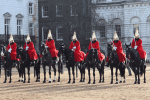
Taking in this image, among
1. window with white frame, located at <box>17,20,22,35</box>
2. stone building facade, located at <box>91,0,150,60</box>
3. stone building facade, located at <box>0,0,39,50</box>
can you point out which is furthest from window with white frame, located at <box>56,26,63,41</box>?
window with white frame, located at <box>17,20,22,35</box>

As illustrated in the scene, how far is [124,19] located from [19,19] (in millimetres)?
14079

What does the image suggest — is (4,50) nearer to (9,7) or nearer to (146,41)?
(9,7)

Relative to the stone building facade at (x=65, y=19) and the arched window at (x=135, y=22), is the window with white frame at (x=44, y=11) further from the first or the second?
the arched window at (x=135, y=22)

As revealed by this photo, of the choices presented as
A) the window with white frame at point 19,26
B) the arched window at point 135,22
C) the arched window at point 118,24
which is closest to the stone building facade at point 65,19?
the window with white frame at point 19,26

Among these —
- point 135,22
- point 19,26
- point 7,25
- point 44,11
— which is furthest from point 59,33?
point 135,22

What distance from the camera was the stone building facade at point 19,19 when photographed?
4313cm

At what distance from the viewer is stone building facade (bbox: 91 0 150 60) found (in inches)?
1828

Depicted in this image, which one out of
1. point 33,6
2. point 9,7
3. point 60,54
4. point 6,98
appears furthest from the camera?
point 33,6

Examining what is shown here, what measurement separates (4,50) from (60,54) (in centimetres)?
325

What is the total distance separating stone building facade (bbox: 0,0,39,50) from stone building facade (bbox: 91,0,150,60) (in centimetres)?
819

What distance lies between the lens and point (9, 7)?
4378 centimetres

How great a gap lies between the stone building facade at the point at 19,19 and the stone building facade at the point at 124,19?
8.19m

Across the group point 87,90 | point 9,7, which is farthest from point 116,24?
point 87,90

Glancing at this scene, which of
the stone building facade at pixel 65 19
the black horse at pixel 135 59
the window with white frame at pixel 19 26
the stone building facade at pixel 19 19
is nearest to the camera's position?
the black horse at pixel 135 59
